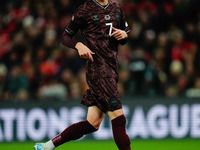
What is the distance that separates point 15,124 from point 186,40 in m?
4.66

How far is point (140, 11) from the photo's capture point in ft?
39.3

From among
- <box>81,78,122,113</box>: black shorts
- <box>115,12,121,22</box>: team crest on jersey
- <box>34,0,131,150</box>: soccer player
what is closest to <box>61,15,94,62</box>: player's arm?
<box>34,0,131,150</box>: soccer player

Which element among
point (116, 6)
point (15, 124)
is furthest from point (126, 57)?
point (116, 6)

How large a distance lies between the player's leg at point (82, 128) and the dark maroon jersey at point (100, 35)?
16.3 inches

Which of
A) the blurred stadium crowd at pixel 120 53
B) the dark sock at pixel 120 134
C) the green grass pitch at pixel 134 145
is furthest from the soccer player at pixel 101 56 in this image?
the blurred stadium crowd at pixel 120 53

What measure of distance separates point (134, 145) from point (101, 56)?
3528mm

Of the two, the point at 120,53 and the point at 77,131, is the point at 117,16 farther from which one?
the point at 120,53

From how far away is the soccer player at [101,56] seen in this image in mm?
5168

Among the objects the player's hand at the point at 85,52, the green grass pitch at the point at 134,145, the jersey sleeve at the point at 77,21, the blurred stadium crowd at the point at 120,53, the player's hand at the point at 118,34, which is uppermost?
the jersey sleeve at the point at 77,21

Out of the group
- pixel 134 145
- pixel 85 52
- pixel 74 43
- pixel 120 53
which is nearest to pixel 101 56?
pixel 85 52

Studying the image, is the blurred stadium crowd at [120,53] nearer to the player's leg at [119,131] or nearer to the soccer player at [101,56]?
the soccer player at [101,56]

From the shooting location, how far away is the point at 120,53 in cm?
1095

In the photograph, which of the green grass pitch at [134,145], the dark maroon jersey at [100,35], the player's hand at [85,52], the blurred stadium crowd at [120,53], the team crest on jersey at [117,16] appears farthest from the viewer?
the blurred stadium crowd at [120,53]

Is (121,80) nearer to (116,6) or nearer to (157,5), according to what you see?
(157,5)
